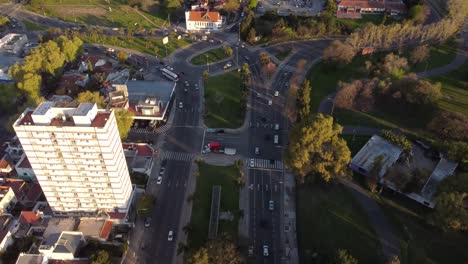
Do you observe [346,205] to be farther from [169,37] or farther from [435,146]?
[169,37]

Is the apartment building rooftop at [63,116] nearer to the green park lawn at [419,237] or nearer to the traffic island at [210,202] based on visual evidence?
the traffic island at [210,202]

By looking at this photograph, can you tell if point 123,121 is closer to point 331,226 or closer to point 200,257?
point 200,257

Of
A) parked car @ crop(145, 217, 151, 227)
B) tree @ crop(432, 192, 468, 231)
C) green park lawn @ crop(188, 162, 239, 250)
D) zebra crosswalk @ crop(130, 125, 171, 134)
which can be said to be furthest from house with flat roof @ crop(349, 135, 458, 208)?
zebra crosswalk @ crop(130, 125, 171, 134)

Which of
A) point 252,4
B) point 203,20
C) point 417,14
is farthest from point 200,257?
point 417,14

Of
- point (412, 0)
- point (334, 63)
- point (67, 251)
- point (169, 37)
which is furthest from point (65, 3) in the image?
point (412, 0)

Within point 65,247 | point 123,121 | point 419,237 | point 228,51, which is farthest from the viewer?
point 228,51

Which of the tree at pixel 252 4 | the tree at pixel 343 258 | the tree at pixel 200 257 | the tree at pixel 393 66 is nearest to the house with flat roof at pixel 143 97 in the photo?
the tree at pixel 200 257

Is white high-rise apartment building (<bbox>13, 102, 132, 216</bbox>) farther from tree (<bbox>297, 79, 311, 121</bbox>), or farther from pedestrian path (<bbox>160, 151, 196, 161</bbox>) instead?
tree (<bbox>297, 79, 311, 121</bbox>)

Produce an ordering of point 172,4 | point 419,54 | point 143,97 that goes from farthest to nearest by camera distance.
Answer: point 172,4 < point 419,54 < point 143,97
